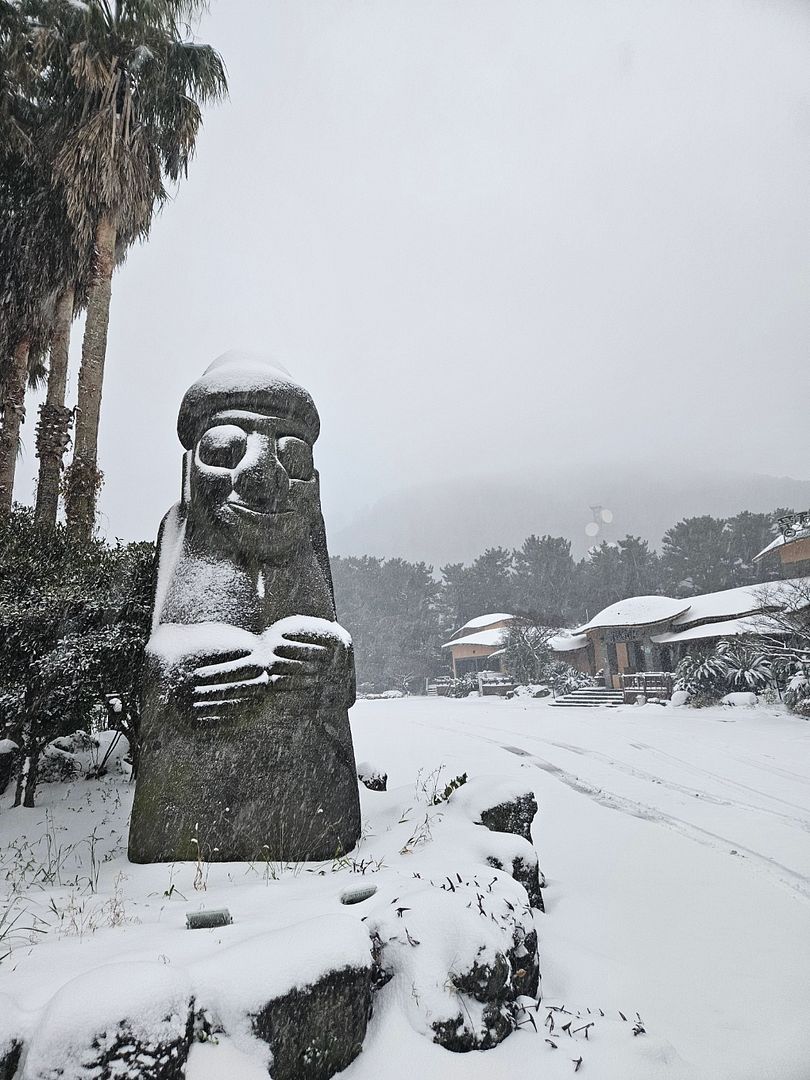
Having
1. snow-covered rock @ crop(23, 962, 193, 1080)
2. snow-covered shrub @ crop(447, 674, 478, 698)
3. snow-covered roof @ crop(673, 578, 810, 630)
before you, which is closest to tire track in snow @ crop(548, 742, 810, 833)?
snow-covered rock @ crop(23, 962, 193, 1080)

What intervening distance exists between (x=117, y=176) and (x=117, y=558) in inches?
234

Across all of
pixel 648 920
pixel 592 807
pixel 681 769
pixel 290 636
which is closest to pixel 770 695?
pixel 681 769

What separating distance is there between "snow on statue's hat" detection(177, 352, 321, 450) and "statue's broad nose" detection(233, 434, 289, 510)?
0.48 metres

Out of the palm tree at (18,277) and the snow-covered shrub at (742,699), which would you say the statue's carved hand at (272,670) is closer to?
the palm tree at (18,277)

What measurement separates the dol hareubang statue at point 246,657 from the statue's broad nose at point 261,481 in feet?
0.03

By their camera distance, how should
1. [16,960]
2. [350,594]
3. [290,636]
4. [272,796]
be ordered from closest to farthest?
1. [16,960]
2. [272,796]
3. [290,636]
4. [350,594]

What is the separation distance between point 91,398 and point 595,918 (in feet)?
27.7

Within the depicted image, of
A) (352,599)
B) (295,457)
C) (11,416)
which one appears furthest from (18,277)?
(352,599)

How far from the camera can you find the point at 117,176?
909 cm

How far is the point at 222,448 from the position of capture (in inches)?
184

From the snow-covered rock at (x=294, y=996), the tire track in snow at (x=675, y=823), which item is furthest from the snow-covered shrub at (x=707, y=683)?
the snow-covered rock at (x=294, y=996)

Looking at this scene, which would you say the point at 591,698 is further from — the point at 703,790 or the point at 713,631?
the point at 703,790

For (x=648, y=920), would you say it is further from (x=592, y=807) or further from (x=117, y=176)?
(x=117, y=176)

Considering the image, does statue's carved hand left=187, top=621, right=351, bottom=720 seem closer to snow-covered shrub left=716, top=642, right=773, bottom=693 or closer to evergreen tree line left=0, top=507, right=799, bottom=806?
evergreen tree line left=0, top=507, right=799, bottom=806
